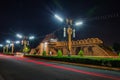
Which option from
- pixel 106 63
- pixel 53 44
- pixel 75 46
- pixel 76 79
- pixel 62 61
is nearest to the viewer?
pixel 76 79

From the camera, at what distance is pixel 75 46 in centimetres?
7319

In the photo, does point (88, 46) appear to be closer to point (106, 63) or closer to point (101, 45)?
point (101, 45)

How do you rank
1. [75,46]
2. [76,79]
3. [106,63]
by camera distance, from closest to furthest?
[76,79] → [106,63] → [75,46]

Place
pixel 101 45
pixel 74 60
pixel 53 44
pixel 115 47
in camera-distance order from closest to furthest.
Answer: pixel 74 60 → pixel 101 45 → pixel 53 44 → pixel 115 47

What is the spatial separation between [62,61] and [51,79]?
2194cm

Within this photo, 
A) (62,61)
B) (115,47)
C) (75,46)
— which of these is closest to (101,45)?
(75,46)

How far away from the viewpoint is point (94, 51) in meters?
62.8

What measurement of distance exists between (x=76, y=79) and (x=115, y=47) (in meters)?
94.5

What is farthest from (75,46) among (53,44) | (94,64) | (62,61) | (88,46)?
(94,64)

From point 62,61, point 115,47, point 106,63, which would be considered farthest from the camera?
point 115,47

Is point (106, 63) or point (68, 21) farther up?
point (68, 21)

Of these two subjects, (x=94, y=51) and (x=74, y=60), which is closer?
(x=74, y=60)

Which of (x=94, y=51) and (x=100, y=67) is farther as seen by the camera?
(x=94, y=51)

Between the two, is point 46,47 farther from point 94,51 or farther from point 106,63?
point 106,63
